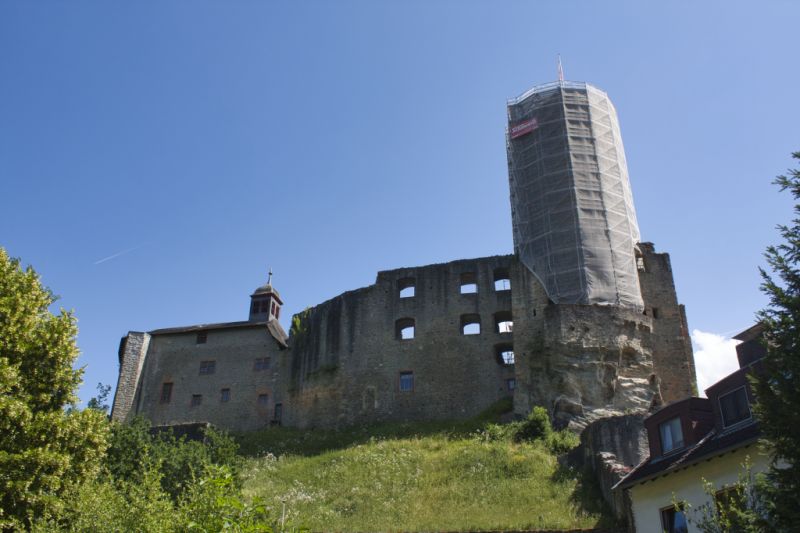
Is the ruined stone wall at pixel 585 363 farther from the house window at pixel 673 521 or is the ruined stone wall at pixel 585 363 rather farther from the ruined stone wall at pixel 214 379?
the ruined stone wall at pixel 214 379

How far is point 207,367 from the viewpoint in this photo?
4381 cm

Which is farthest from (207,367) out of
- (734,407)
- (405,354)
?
(734,407)

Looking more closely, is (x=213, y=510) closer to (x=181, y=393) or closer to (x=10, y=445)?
(x=10, y=445)

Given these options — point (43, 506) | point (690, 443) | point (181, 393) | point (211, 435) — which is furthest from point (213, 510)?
point (181, 393)

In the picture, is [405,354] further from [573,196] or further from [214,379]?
[214,379]

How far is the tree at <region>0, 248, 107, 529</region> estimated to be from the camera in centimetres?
1700

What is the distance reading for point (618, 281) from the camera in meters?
35.2

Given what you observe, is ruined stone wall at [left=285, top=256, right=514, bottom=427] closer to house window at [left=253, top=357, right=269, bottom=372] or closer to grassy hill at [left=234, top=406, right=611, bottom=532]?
house window at [left=253, top=357, right=269, bottom=372]

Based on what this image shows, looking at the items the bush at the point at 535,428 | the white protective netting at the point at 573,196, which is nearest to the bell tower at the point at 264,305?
the white protective netting at the point at 573,196

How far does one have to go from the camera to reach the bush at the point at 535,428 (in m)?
29.9

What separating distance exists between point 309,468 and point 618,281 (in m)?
16.9

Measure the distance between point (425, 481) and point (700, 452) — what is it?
40.3ft

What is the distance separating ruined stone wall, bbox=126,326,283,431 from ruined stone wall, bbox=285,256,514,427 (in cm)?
189

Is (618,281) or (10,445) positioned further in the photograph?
(618,281)
